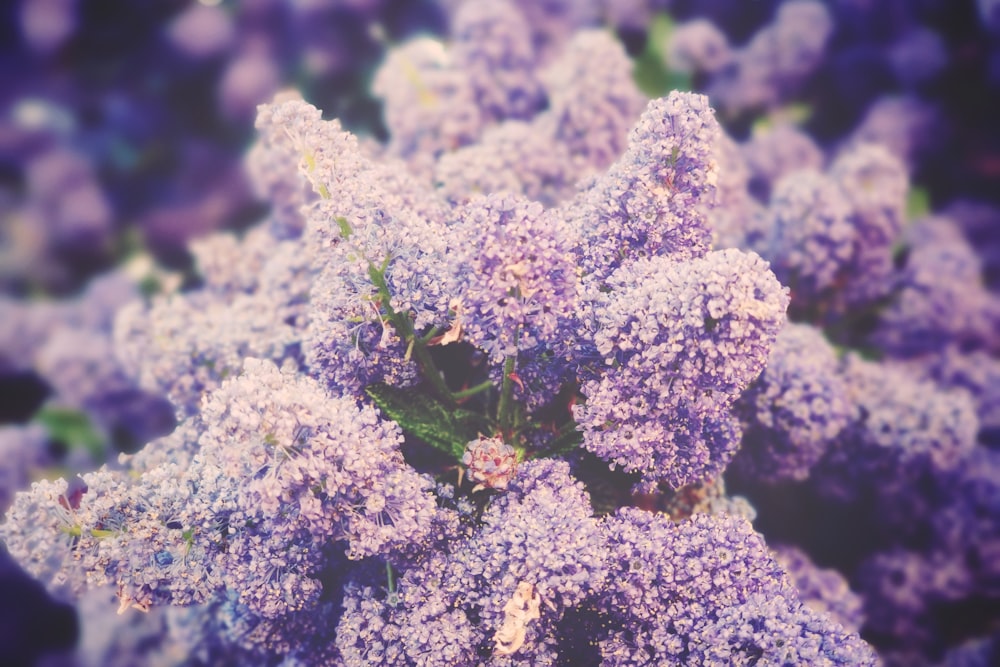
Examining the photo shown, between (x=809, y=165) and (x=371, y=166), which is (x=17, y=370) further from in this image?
(x=809, y=165)

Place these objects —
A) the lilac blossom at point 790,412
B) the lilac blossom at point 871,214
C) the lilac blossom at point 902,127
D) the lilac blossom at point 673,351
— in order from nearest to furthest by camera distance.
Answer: the lilac blossom at point 673,351 < the lilac blossom at point 790,412 < the lilac blossom at point 871,214 < the lilac blossom at point 902,127

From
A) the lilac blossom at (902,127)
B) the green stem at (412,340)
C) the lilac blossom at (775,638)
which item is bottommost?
the lilac blossom at (775,638)

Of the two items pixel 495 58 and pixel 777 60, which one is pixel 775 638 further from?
pixel 777 60

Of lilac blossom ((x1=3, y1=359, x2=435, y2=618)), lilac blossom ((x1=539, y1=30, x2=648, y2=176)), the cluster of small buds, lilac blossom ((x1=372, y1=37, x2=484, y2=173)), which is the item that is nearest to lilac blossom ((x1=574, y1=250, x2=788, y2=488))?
the cluster of small buds

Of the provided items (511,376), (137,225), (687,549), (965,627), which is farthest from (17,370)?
(965,627)

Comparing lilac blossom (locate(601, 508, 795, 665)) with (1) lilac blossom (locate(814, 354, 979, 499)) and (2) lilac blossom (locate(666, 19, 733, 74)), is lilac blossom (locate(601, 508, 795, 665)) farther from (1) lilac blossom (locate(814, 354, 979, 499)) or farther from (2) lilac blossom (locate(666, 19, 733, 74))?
(2) lilac blossom (locate(666, 19, 733, 74))

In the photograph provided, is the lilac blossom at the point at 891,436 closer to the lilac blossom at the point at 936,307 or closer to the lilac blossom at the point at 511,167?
the lilac blossom at the point at 936,307

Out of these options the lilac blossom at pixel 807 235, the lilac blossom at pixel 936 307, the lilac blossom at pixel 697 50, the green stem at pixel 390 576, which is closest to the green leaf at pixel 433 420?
the green stem at pixel 390 576

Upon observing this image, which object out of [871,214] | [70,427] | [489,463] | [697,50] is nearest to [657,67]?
[697,50]
